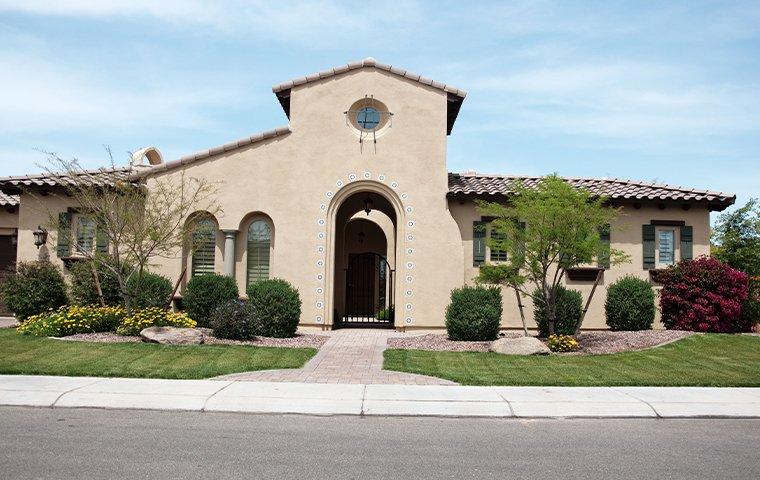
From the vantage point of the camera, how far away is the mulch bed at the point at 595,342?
48.7ft

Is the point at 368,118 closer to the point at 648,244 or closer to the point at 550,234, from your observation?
the point at 550,234

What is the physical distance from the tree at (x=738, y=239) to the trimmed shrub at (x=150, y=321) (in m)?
26.0

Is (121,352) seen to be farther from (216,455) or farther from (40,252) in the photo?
(40,252)

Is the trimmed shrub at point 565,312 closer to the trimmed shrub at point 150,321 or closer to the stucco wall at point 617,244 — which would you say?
the stucco wall at point 617,244

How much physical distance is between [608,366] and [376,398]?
5.48 meters

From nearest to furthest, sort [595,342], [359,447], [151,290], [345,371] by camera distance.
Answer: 1. [359,447]
2. [345,371]
3. [595,342]
4. [151,290]

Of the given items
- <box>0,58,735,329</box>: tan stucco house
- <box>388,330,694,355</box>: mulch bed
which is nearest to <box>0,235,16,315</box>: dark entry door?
<box>0,58,735,329</box>: tan stucco house

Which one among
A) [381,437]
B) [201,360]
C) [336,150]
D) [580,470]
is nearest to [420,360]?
[201,360]

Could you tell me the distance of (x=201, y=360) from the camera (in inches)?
479

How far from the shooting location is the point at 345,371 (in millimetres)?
11695

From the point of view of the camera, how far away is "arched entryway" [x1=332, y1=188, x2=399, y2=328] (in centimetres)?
2192

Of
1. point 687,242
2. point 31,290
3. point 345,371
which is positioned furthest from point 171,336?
point 687,242

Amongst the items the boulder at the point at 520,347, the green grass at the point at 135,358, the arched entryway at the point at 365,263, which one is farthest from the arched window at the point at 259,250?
the boulder at the point at 520,347

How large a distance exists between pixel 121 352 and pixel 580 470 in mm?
9560
